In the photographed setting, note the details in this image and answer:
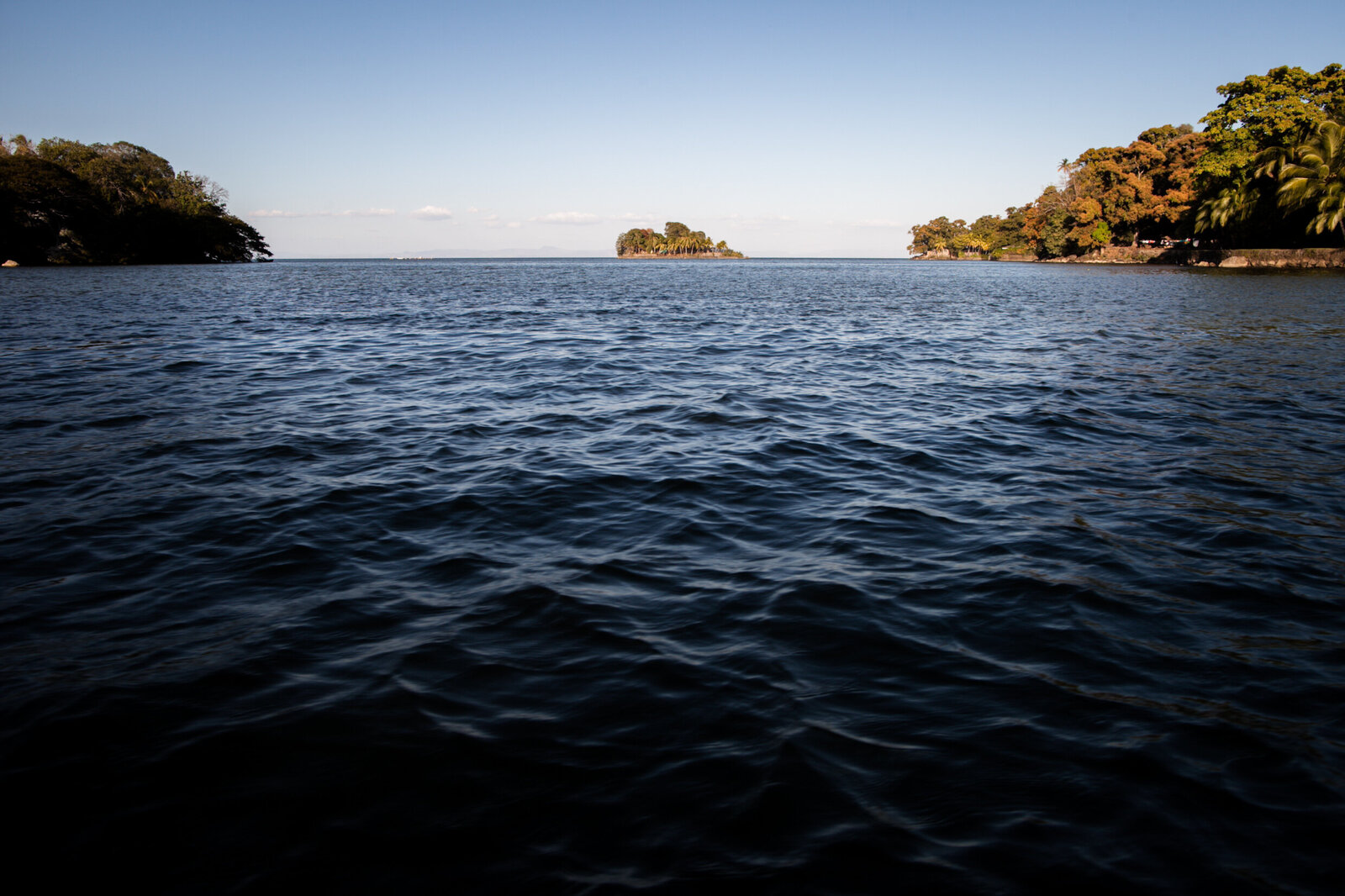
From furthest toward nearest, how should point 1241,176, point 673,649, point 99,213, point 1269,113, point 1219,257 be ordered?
point 99,213 < point 1219,257 < point 1241,176 < point 1269,113 < point 673,649

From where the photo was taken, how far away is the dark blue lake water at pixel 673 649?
316cm

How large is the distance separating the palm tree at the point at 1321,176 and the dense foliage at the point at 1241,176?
7 centimetres

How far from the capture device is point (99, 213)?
82562 mm

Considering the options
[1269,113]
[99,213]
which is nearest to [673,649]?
[1269,113]

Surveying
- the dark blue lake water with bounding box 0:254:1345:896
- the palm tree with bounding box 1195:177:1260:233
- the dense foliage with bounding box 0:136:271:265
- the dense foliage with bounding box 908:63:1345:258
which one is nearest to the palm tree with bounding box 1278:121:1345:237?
the dense foliage with bounding box 908:63:1345:258

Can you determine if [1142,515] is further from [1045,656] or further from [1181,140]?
[1181,140]

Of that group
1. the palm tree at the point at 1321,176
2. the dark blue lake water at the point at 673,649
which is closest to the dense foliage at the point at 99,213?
the dark blue lake water at the point at 673,649

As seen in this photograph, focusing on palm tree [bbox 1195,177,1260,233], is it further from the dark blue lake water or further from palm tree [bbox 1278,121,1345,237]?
the dark blue lake water

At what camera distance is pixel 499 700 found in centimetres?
420

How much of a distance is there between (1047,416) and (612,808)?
11.4 meters

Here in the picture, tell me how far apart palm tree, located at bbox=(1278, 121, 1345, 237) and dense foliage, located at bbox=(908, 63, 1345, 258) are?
0.22 feet

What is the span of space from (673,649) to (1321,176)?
251ft

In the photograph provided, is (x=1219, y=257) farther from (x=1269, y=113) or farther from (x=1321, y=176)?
(x=1321, y=176)

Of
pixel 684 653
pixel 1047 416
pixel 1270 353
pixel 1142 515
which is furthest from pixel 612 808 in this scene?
pixel 1270 353
